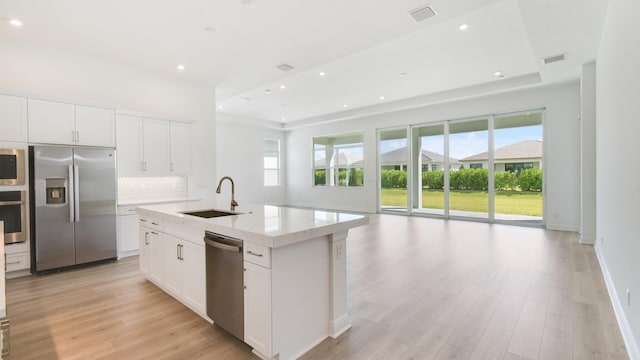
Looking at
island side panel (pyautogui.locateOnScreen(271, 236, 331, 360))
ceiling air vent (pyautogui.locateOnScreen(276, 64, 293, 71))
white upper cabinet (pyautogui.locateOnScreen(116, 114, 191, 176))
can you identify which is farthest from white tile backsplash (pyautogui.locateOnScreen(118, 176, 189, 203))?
island side panel (pyautogui.locateOnScreen(271, 236, 331, 360))

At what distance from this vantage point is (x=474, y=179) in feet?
25.3

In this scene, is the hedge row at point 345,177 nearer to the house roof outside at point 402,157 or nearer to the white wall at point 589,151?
the house roof outside at point 402,157

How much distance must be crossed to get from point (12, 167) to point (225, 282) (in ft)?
11.7

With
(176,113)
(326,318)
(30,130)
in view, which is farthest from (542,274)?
(30,130)

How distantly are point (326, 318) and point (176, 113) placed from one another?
4.93 meters

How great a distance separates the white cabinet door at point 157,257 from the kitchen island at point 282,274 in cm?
45

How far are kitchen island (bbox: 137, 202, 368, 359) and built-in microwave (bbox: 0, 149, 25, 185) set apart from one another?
8.28ft

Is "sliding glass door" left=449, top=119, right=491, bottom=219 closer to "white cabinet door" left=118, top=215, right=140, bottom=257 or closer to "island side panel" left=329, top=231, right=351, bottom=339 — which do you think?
"island side panel" left=329, top=231, right=351, bottom=339

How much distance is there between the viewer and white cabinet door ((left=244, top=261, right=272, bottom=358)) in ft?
6.46

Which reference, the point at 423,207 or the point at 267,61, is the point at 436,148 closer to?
the point at 423,207

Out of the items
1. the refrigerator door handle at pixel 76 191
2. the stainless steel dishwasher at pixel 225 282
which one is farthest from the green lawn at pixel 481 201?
the refrigerator door handle at pixel 76 191

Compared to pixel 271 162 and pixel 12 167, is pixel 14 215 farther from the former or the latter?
pixel 271 162

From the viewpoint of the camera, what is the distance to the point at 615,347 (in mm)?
2184

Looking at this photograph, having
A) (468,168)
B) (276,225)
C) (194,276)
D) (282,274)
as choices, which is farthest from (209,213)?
(468,168)
